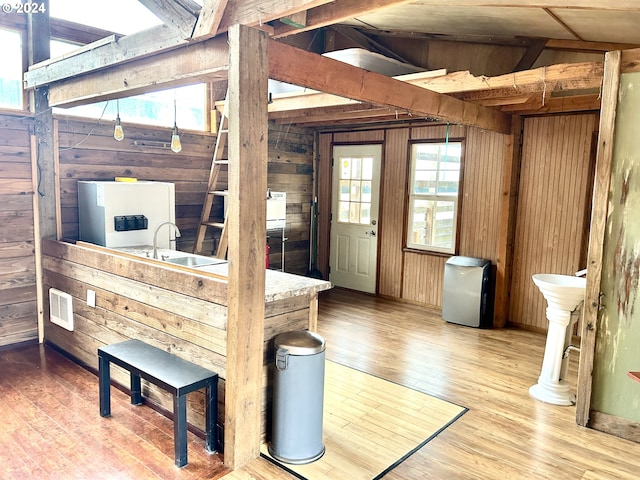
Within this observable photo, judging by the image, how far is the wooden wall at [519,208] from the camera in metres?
4.64

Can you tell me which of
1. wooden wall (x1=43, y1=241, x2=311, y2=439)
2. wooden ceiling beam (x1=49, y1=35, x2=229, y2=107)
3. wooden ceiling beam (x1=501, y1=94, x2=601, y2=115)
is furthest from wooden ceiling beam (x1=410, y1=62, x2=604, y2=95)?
wooden wall (x1=43, y1=241, x2=311, y2=439)

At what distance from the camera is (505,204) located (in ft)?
16.2

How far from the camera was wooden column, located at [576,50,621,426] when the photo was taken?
2.80 m

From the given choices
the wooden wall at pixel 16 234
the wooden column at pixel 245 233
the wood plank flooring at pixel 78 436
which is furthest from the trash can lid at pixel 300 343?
the wooden wall at pixel 16 234

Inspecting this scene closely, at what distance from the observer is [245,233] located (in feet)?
7.40

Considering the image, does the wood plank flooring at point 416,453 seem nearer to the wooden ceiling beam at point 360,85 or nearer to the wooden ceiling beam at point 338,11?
the wooden ceiling beam at point 360,85

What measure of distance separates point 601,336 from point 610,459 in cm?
71

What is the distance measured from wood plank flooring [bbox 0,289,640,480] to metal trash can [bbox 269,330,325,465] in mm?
144

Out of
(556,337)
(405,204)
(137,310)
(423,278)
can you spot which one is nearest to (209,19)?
(137,310)

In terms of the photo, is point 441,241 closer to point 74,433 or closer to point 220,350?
point 220,350

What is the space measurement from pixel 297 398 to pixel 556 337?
208 centimetres

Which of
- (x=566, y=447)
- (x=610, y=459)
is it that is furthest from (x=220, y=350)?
(x=610, y=459)

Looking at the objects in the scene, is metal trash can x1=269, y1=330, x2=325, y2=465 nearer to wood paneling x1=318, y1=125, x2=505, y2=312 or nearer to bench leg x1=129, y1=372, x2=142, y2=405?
bench leg x1=129, y1=372, x2=142, y2=405

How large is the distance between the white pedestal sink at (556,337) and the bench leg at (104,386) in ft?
9.60
